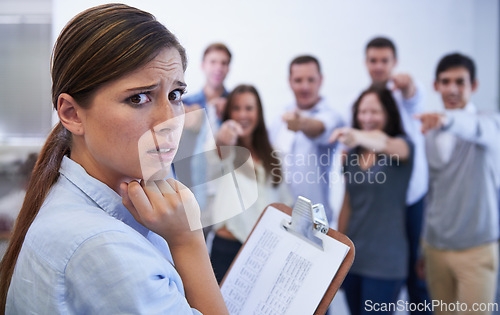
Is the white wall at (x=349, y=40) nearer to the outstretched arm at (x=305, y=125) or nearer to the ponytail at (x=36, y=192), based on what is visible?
the outstretched arm at (x=305, y=125)

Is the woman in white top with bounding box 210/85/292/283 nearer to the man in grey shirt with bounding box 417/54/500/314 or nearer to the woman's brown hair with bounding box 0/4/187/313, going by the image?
the man in grey shirt with bounding box 417/54/500/314

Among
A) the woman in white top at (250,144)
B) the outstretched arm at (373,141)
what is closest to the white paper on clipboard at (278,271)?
the woman in white top at (250,144)

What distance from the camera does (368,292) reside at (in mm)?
2078

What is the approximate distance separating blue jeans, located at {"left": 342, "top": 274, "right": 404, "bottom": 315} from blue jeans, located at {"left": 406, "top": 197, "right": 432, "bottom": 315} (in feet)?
0.55

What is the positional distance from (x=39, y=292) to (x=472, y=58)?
236cm

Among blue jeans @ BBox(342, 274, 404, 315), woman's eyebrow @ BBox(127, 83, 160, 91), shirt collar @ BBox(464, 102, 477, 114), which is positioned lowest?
blue jeans @ BBox(342, 274, 404, 315)

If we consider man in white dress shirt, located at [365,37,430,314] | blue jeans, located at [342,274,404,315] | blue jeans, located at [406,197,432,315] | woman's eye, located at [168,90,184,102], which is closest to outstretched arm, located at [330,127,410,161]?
man in white dress shirt, located at [365,37,430,314]

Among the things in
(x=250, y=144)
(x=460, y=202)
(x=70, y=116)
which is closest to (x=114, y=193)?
(x=70, y=116)

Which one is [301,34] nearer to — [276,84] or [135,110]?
[276,84]

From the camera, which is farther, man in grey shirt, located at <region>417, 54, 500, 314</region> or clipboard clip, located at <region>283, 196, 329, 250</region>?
man in grey shirt, located at <region>417, 54, 500, 314</region>

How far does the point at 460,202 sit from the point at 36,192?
79.4 inches

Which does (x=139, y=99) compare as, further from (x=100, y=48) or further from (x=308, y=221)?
(x=308, y=221)

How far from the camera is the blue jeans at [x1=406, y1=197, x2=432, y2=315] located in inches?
89.5

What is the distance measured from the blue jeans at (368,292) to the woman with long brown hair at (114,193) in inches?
62.1
